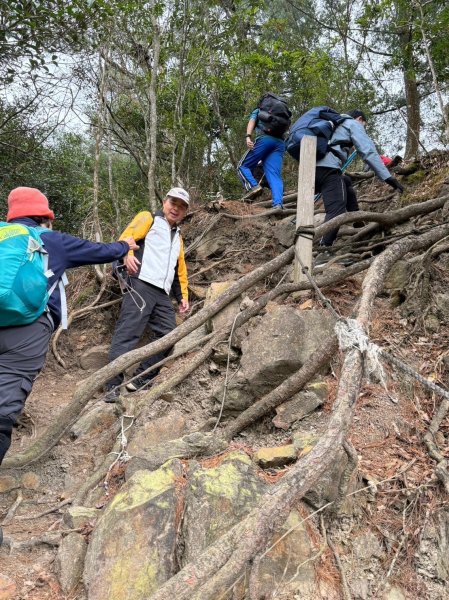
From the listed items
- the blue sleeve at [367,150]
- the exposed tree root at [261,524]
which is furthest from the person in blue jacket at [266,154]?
the exposed tree root at [261,524]

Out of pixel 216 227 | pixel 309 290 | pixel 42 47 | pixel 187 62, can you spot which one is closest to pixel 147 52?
pixel 187 62

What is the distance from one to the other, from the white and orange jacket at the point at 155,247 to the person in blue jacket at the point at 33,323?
3.91ft

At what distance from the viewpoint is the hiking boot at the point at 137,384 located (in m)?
4.21

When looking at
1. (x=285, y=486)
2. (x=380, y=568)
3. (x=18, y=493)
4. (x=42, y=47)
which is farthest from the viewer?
(x=42, y=47)

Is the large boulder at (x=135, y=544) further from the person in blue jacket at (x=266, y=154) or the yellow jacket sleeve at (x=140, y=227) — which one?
the person in blue jacket at (x=266, y=154)

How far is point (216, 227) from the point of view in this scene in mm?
6996

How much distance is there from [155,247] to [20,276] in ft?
7.50

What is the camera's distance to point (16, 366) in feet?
9.16

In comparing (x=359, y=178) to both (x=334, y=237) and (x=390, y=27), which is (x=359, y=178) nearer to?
(x=334, y=237)

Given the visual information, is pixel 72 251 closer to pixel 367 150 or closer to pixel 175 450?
pixel 175 450

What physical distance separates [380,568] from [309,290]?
7.89ft

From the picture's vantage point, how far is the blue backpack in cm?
486

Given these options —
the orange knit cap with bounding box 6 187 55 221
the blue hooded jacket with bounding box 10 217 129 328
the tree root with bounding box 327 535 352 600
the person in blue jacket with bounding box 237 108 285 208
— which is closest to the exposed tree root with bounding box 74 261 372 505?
the tree root with bounding box 327 535 352 600

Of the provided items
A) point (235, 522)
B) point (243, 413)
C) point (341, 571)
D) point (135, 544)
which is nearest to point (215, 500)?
point (235, 522)
